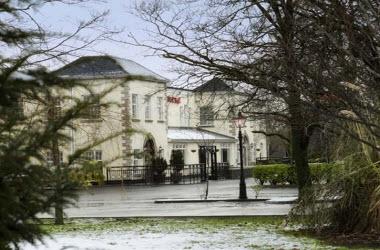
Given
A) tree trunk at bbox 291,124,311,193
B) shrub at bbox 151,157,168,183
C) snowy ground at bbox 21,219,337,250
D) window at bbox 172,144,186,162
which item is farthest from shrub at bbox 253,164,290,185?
snowy ground at bbox 21,219,337,250

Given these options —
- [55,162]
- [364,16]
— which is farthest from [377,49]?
[55,162]

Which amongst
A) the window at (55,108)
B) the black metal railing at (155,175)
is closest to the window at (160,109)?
the black metal railing at (155,175)

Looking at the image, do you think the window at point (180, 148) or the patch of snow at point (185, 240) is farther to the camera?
the window at point (180, 148)

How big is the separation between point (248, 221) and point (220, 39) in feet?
14.9

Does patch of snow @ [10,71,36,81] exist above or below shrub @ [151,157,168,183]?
below

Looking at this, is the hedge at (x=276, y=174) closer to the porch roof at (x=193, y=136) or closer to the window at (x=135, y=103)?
the window at (x=135, y=103)

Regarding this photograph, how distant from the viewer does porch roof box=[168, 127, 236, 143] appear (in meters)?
58.9

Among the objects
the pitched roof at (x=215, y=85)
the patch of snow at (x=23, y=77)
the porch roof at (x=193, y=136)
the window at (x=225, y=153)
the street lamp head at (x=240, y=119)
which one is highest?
the porch roof at (x=193, y=136)

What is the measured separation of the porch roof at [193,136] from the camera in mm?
58875

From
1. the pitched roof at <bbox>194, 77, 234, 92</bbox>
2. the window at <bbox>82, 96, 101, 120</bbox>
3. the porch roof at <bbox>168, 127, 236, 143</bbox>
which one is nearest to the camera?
the window at <bbox>82, 96, 101, 120</bbox>

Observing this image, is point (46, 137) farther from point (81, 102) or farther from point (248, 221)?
point (248, 221)

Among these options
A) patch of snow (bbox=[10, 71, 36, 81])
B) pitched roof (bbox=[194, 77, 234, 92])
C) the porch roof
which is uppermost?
the porch roof

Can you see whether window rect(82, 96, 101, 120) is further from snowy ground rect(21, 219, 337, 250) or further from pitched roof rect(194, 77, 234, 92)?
pitched roof rect(194, 77, 234, 92)

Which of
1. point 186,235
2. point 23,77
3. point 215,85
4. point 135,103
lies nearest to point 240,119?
point 215,85
